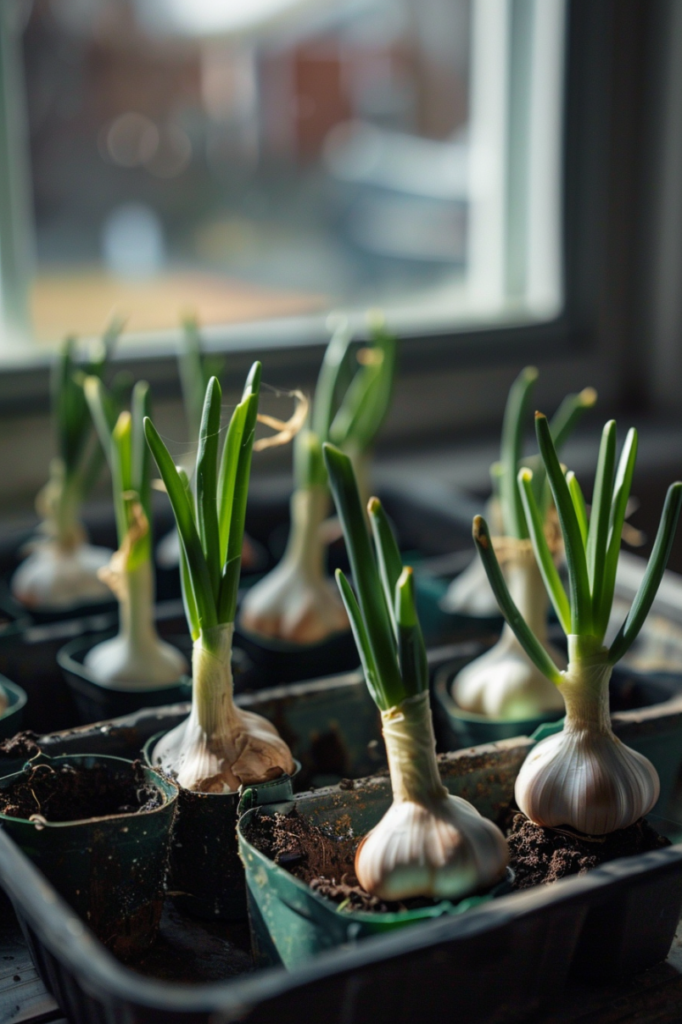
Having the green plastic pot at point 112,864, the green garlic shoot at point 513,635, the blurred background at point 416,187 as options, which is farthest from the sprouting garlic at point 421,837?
the blurred background at point 416,187

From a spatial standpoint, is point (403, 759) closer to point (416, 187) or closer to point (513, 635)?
point (513, 635)

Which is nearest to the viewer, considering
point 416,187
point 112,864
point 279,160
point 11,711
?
point 112,864

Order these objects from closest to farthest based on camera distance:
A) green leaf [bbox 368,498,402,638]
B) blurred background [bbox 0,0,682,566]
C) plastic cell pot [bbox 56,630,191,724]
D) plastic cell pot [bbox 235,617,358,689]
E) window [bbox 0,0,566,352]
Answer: green leaf [bbox 368,498,402,638]
plastic cell pot [bbox 56,630,191,724]
plastic cell pot [bbox 235,617,358,689]
blurred background [bbox 0,0,682,566]
window [bbox 0,0,566,352]

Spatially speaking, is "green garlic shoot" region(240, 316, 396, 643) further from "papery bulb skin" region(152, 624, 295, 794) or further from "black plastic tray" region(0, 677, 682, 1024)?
"black plastic tray" region(0, 677, 682, 1024)

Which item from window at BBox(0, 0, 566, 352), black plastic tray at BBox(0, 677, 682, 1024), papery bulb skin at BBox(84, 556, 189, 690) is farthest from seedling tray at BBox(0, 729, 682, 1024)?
window at BBox(0, 0, 566, 352)

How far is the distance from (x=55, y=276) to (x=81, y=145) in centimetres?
34

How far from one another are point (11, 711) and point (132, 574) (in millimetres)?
139

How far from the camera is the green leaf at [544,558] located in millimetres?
548

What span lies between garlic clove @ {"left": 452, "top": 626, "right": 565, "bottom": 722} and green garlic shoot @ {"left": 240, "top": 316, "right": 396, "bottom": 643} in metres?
0.15

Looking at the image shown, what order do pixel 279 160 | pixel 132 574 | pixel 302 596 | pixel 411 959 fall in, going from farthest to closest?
pixel 279 160
pixel 302 596
pixel 132 574
pixel 411 959

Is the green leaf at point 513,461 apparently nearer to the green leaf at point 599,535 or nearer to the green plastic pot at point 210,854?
the green leaf at point 599,535

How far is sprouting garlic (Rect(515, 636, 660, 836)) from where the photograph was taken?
1.67ft

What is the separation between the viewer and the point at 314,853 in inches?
19.7

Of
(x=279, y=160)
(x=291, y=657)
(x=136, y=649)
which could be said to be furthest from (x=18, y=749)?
(x=279, y=160)
